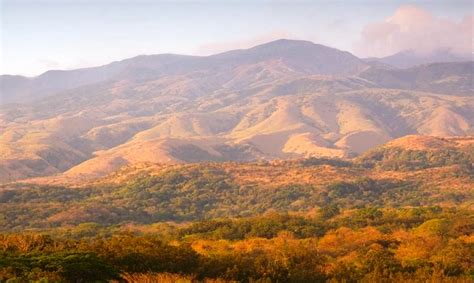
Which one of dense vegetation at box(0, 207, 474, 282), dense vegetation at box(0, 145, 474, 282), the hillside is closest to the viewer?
dense vegetation at box(0, 207, 474, 282)

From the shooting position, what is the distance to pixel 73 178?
159875mm

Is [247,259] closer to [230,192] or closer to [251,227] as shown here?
[251,227]

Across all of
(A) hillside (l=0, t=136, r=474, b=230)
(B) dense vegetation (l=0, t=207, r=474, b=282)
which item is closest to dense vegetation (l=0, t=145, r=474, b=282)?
(B) dense vegetation (l=0, t=207, r=474, b=282)

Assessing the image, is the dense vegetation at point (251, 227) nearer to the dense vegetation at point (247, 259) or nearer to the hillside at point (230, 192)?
the dense vegetation at point (247, 259)

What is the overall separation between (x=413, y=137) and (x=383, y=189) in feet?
235

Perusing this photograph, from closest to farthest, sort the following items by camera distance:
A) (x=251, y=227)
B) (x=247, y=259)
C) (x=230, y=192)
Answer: (x=247, y=259) < (x=251, y=227) < (x=230, y=192)

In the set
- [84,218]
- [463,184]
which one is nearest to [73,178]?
[84,218]

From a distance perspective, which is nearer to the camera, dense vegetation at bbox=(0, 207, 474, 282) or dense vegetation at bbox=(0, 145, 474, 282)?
dense vegetation at bbox=(0, 207, 474, 282)

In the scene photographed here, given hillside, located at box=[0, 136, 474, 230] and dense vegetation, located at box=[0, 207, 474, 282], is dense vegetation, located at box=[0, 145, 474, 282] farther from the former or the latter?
hillside, located at box=[0, 136, 474, 230]

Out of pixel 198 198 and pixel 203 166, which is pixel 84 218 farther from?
pixel 203 166

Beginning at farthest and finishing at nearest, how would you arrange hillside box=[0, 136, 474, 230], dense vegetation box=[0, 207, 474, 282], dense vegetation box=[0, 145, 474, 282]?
hillside box=[0, 136, 474, 230] → dense vegetation box=[0, 145, 474, 282] → dense vegetation box=[0, 207, 474, 282]

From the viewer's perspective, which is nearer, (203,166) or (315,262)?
(315,262)

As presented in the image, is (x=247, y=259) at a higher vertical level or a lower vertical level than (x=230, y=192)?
higher

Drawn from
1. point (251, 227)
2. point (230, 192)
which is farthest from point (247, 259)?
point (230, 192)
